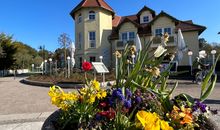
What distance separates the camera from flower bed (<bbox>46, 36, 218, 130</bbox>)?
213 cm

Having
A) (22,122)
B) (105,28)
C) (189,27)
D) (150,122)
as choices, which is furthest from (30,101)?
(189,27)

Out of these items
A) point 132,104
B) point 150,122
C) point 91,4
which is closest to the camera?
point 150,122

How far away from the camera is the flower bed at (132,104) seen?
6.98 ft

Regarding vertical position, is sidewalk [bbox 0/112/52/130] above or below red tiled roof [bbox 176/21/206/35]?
below

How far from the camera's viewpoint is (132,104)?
253cm

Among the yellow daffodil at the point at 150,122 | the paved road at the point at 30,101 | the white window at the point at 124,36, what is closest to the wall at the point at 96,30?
the white window at the point at 124,36

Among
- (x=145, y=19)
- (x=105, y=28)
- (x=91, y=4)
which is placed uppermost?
(x=91, y=4)

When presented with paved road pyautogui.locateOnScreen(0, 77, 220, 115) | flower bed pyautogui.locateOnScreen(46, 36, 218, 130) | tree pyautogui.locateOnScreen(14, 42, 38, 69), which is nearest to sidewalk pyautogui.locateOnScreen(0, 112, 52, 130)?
paved road pyautogui.locateOnScreen(0, 77, 220, 115)

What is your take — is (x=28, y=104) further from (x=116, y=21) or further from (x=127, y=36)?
(x=116, y=21)

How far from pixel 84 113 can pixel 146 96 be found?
2.37ft

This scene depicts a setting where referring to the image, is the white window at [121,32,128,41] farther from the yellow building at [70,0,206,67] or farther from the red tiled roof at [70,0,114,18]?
the red tiled roof at [70,0,114,18]

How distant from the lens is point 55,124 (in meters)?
2.49

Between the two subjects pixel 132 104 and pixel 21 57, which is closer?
pixel 132 104

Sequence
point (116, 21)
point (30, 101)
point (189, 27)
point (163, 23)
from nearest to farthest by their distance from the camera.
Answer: point (30, 101) → point (189, 27) → point (163, 23) → point (116, 21)
